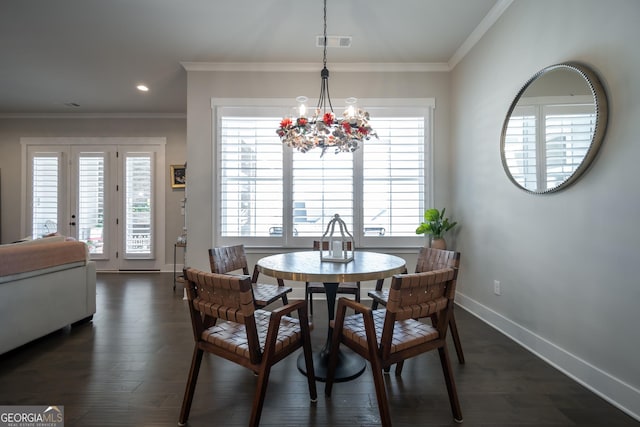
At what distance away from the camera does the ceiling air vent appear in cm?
294

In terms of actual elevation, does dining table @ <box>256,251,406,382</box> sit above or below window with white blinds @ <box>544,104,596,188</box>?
below

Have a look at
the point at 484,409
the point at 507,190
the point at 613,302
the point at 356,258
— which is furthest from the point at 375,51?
the point at 484,409

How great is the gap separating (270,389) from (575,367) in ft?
6.60

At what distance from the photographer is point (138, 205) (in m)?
5.19

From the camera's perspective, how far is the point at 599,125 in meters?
1.64

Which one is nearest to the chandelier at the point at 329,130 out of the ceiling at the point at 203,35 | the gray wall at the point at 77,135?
the ceiling at the point at 203,35

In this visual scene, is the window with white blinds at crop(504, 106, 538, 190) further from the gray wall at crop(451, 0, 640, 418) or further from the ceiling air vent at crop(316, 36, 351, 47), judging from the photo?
the ceiling air vent at crop(316, 36, 351, 47)

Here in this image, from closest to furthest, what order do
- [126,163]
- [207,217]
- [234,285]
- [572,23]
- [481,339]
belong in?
[234,285], [572,23], [481,339], [207,217], [126,163]

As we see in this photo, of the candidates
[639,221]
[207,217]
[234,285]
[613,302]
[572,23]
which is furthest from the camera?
[207,217]

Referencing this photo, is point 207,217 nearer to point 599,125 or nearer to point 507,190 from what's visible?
point 507,190

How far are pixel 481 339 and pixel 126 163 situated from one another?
20.0ft

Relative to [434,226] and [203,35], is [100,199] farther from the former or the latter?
[434,226]

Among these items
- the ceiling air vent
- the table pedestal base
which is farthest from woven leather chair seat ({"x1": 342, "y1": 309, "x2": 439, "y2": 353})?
the ceiling air vent

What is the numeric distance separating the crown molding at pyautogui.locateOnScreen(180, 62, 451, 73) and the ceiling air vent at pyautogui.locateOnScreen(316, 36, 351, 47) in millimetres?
401
